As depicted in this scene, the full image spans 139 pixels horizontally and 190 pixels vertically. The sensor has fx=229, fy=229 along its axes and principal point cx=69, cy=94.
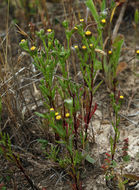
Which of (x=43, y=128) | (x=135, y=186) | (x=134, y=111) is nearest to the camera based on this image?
(x=135, y=186)

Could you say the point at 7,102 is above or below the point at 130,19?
below

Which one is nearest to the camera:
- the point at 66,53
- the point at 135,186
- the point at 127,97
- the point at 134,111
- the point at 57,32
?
the point at 66,53

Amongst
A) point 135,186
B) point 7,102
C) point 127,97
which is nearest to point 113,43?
point 127,97

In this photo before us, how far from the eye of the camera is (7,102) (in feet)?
4.85

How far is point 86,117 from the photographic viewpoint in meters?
1.50

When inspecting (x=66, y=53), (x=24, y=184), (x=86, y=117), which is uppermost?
(x=66, y=53)

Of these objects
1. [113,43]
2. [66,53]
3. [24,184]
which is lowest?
[24,184]

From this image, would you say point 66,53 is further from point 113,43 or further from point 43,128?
point 113,43

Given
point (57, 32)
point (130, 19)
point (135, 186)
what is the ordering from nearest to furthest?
point (135, 186) < point (57, 32) < point (130, 19)

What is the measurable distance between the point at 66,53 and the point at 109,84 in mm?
848

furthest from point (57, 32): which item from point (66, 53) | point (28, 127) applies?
point (66, 53)

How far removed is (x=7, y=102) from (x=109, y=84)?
87 centimetres

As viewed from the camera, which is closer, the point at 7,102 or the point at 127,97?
the point at 7,102

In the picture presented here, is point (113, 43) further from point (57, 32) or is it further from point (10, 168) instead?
point (10, 168)
